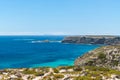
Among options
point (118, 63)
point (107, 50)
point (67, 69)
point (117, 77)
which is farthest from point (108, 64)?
point (117, 77)

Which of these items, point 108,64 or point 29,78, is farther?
point 108,64

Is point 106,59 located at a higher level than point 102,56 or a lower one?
lower

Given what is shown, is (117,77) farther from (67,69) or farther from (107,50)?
(107,50)

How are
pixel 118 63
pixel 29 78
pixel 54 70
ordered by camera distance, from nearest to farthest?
pixel 29 78 < pixel 54 70 < pixel 118 63

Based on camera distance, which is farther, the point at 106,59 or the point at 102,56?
the point at 102,56

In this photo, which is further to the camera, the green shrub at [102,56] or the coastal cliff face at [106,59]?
the green shrub at [102,56]

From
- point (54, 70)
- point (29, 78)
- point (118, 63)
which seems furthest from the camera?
point (118, 63)

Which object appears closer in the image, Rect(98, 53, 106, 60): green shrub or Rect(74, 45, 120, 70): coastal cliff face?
Rect(74, 45, 120, 70): coastal cliff face

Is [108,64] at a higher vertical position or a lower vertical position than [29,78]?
lower

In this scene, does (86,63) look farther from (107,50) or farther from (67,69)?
(67,69)
